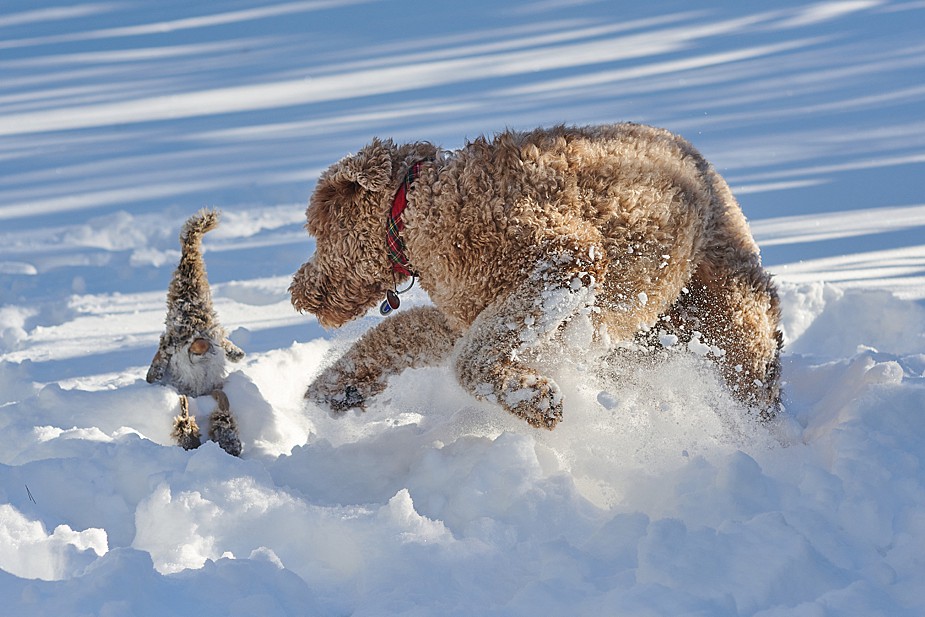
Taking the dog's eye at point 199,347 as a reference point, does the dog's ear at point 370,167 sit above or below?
above

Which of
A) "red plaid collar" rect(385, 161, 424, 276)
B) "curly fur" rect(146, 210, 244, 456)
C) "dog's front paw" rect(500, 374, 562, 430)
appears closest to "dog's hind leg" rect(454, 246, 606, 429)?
"dog's front paw" rect(500, 374, 562, 430)

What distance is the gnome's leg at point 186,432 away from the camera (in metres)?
3.34

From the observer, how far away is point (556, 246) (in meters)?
2.78

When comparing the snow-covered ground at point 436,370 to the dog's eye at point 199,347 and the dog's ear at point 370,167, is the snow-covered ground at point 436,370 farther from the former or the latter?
the dog's ear at point 370,167

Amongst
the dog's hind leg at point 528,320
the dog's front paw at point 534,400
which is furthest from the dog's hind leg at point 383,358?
the dog's front paw at point 534,400

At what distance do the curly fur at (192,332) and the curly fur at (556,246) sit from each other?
59cm

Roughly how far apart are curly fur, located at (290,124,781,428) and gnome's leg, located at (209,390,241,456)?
0.67 metres

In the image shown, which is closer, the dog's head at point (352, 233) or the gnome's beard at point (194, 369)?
the dog's head at point (352, 233)

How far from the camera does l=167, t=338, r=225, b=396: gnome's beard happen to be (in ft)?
12.3

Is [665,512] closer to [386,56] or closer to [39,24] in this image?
[386,56]

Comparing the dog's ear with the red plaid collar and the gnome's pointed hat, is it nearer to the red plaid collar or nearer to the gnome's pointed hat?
the red plaid collar

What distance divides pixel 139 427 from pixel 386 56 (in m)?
7.09

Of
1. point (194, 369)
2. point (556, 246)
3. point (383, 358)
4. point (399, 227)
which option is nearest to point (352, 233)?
point (399, 227)

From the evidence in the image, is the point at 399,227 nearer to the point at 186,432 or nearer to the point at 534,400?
the point at 534,400
